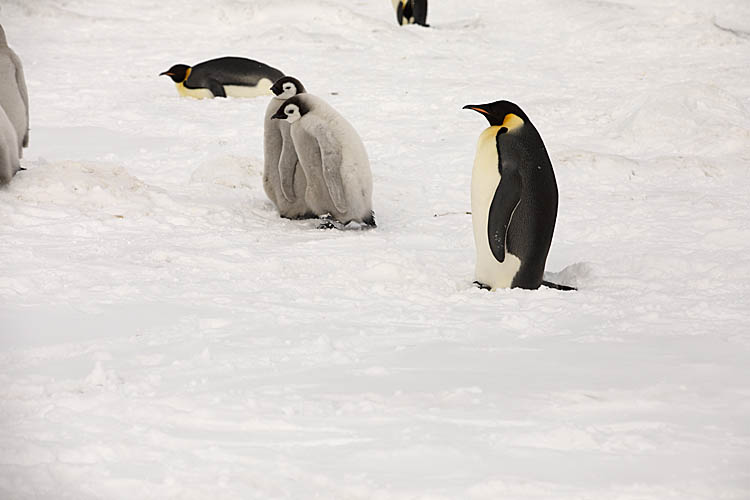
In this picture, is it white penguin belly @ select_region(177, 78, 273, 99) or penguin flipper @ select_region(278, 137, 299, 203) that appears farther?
white penguin belly @ select_region(177, 78, 273, 99)

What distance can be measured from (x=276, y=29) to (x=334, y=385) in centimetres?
783

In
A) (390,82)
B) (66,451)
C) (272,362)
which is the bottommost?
(390,82)

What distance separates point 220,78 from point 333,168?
11.2ft

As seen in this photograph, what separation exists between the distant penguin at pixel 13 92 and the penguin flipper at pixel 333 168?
172 cm

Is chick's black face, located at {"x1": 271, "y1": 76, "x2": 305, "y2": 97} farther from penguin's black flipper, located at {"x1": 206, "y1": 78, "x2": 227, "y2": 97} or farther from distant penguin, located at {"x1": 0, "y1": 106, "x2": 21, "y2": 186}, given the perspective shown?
penguin's black flipper, located at {"x1": 206, "y1": 78, "x2": 227, "y2": 97}

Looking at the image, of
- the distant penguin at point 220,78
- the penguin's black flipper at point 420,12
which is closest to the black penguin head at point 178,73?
the distant penguin at point 220,78

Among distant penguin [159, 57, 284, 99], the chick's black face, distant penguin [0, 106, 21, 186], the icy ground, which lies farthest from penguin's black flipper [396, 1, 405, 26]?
distant penguin [0, 106, 21, 186]

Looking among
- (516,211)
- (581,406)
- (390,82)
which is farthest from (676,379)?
(390,82)

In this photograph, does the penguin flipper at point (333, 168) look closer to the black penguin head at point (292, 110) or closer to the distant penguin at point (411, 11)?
the black penguin head at point (292, 110)

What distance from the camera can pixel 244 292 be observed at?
2.93 m

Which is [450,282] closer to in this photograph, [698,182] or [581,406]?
[581,406]

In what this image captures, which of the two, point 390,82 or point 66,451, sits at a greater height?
point 66,451

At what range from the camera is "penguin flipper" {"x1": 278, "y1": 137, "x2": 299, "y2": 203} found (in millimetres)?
4418

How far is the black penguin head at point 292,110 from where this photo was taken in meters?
4.28
